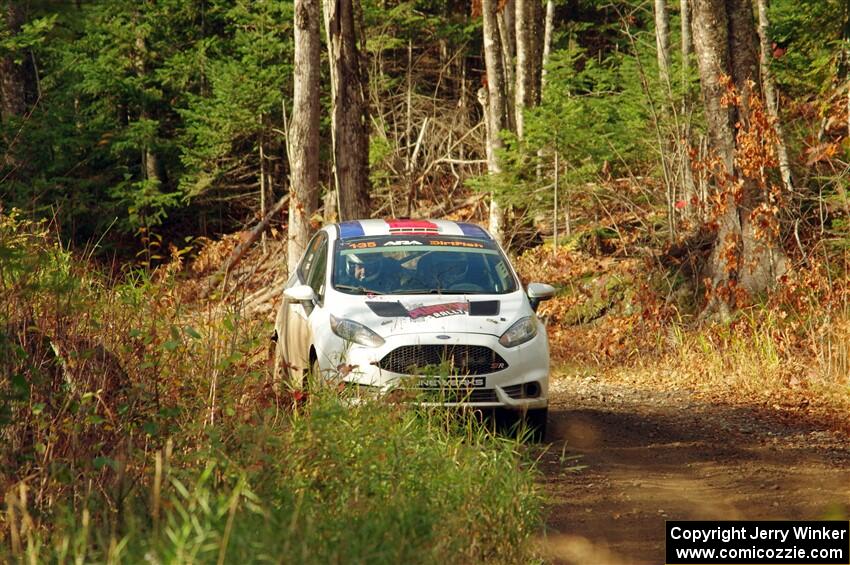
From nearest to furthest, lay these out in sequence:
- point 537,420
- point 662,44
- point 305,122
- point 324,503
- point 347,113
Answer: point 324,503
point 537,420
point 347,113
point 305,122
point 662,44

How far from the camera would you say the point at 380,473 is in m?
6.19

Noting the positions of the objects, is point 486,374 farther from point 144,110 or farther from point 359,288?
point 144,110

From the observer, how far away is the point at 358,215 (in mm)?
18453

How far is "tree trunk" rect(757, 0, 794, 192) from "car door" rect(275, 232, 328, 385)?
646 cm

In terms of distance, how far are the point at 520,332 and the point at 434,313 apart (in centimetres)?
73

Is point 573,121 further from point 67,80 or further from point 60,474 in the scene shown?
point 60,474

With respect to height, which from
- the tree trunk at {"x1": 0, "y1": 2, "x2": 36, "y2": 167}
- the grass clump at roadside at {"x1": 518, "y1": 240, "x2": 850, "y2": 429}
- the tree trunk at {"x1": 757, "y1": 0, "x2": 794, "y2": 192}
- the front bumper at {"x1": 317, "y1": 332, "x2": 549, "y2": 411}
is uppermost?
the tree trunk at {"x1": 0, "y1": 2, "x2": 36, "y2": 167}

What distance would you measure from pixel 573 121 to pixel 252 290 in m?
8.86

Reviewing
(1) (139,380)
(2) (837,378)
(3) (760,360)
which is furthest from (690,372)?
(1) (139,380)

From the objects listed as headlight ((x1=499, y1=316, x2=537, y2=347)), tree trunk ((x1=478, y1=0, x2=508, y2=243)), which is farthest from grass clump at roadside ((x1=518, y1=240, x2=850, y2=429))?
tree trunk ((x1=478, y1=0, x2=508, y2=243))

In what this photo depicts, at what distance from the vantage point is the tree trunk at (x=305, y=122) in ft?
62.6

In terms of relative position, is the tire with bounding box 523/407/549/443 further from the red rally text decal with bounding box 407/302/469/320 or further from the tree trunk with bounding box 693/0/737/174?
the tree trunk with bounding box 693/0/737/174

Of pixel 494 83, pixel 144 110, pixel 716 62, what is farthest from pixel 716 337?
pixel 144 110

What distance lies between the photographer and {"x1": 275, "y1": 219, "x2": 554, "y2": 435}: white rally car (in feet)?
30.8
